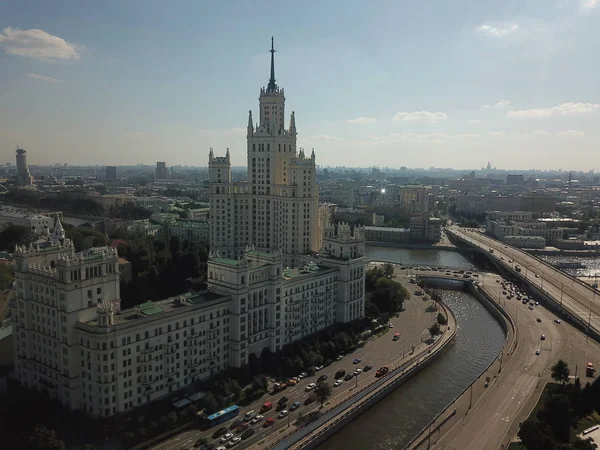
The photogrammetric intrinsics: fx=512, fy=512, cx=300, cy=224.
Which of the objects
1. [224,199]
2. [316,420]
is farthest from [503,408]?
[224,199]

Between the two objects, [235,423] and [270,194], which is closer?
[235,423]

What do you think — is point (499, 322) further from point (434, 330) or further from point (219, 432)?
point (219, 432)

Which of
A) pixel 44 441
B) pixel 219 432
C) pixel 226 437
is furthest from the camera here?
pixel 219 432

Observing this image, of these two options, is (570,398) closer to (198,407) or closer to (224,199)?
(198,407)

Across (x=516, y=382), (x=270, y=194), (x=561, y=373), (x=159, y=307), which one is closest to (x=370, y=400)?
(x=516, y=382)

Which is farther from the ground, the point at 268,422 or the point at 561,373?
the point at 561,373
